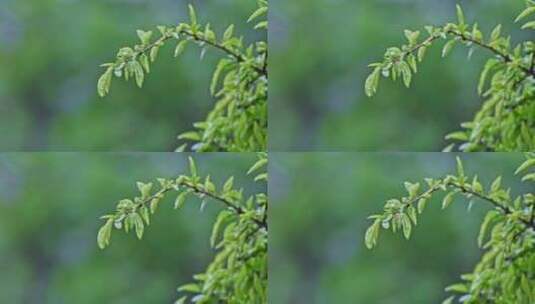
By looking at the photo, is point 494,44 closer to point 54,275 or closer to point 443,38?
point 443,38

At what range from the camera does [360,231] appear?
1.98 m

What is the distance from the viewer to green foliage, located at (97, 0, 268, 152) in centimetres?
194

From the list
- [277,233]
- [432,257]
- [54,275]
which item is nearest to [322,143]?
[277,233]

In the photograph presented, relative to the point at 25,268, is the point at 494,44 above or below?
above

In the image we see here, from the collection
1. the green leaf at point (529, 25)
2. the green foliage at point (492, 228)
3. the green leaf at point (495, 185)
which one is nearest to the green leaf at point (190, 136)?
the green foliage at point (492, 228)

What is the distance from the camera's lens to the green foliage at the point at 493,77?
1960 mm

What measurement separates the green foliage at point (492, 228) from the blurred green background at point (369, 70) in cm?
11

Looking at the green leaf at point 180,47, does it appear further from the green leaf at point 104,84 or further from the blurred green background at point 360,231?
the blurred green background at point 360,231

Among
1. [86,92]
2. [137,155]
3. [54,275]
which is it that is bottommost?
[54,275]

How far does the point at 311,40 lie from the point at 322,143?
239mm

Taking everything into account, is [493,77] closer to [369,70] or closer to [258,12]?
[369,70]

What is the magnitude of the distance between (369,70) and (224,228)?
494mm

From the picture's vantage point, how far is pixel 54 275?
75.7 inches

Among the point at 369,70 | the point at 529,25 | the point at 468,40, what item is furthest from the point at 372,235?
the point at 529,25
